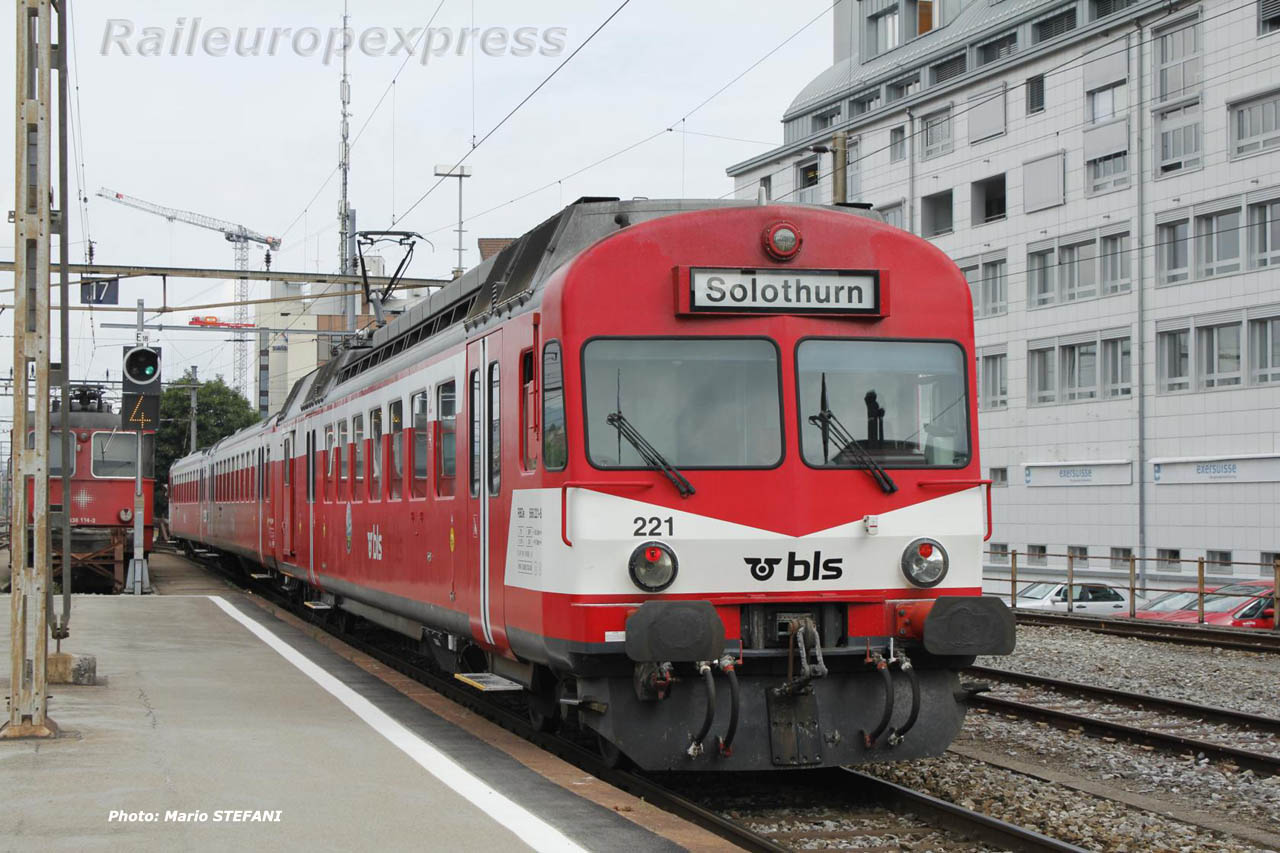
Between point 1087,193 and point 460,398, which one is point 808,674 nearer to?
point 460,398

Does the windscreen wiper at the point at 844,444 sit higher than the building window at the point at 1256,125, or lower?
lower

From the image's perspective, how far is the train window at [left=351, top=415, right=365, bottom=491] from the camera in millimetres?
14508

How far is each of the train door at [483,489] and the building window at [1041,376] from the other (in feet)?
100

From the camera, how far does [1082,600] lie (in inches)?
1217

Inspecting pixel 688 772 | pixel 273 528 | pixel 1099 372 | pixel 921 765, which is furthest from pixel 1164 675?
pixel 1099 372

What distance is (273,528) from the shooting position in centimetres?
2172

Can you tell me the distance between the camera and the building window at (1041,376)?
3862 cm

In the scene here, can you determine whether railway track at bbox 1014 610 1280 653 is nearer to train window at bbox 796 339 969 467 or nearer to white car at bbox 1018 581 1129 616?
white car at bbox 1018 581 1129 616

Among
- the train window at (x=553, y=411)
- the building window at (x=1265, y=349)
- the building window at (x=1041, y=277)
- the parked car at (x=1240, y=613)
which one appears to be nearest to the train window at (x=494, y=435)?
the train window at (x=553, y=411)

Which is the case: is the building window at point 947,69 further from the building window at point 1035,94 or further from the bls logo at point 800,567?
the bls logo at point 800,567

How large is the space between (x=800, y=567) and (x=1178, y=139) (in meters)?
29.5

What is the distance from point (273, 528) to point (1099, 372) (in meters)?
22.1

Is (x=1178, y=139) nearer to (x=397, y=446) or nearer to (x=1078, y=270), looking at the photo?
(x=1078, y=270)

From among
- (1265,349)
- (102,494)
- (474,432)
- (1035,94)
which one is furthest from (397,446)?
(1035,94)
